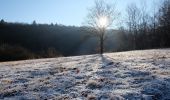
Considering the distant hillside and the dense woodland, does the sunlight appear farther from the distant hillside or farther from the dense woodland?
the distant hillside

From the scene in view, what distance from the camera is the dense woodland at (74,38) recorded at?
2574 inches

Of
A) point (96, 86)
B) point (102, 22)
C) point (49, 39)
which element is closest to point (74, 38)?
Result: point (49, 39)

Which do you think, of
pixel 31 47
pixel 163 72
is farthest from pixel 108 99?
pixel 31 47

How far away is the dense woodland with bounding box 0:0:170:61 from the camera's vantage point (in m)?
65.4

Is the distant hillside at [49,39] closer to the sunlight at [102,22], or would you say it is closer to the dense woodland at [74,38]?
the dense woodland at [74,38]

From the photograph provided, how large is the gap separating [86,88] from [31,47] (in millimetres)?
86631

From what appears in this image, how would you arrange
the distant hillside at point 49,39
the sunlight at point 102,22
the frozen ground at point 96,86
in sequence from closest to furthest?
the frozen ground at point 96,86
the sunlight at point 102,22
the distant hillside at point 49,39

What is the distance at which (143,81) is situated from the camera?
13.8m

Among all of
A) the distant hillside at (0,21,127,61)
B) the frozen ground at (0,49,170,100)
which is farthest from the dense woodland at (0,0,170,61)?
the frozen ground at (0,49,170,100)

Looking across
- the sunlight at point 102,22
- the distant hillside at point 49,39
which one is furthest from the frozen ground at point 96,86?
the distant hillside at point 49,39

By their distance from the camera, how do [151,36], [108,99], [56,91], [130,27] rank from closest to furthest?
[108,99] < [56,91] < [151,36] < [130,27]

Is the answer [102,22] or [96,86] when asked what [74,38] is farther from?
[96,86]

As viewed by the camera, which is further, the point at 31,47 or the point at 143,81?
the point at 31,47

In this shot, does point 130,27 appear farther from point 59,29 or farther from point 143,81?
point 143,81
